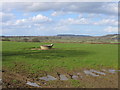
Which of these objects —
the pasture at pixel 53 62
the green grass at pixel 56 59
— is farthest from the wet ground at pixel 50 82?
the green grass at pixel 56 59

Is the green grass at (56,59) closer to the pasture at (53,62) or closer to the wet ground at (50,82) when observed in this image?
the pasture at (53,62)

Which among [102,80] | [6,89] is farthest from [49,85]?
[102,80]

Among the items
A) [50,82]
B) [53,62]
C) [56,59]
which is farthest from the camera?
[56,59]

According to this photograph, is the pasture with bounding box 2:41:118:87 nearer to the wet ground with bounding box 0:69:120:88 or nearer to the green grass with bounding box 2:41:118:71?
→ the green grass with bounding box 2:41:118:71

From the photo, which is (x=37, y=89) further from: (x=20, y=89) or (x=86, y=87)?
(x=86, y=87)

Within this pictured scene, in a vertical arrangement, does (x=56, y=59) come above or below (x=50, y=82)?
above

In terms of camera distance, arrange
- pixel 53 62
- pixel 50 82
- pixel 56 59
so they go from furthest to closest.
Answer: pixel 56 59, pixel 53 62, pixel 50 82

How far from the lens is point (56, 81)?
28.8 ft

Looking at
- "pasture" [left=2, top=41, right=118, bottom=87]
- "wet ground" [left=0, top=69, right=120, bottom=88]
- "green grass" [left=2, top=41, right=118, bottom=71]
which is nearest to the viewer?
"wet ground" [left=0, top=69, right=120, bottom=88]

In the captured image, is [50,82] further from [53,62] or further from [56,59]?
[56,59]

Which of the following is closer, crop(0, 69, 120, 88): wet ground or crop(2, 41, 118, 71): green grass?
crop(0, 69, 120, 88): wet ground

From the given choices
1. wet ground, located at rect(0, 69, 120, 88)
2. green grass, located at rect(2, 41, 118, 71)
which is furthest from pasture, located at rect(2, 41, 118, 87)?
wet ground, located at rect(0, 69, 120, 88)

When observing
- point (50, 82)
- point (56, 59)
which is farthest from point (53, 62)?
point (50, 82)

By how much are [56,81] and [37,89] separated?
1.62 meters
